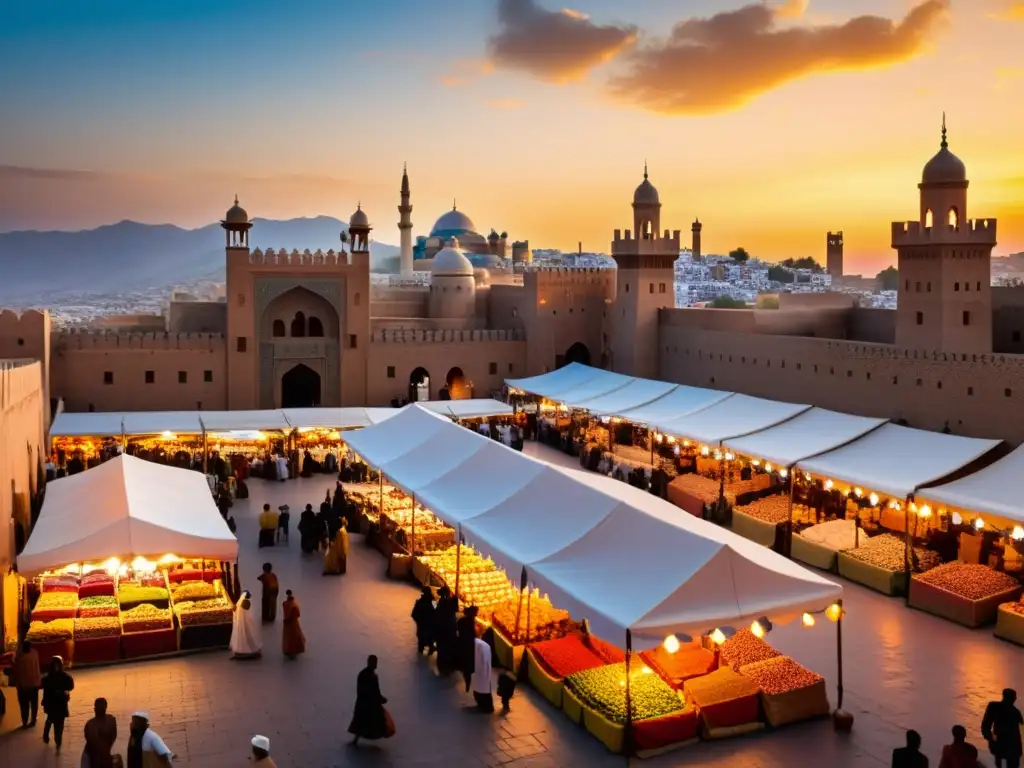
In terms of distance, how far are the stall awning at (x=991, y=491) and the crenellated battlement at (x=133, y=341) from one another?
20998 millimetres

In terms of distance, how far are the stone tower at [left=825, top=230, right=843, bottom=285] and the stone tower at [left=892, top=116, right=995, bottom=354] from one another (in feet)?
95.3

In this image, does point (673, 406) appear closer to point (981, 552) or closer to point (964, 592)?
point (981, 552)

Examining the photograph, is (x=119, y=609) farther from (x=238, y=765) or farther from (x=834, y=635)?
(x=834, y=635)

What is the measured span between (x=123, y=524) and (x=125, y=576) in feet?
4.78

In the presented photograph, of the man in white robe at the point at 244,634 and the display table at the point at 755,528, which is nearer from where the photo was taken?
the man in white robe at the point at 244,634

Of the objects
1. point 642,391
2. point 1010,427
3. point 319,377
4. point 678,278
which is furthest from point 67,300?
point 1010,427

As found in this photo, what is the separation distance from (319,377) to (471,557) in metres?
18.1

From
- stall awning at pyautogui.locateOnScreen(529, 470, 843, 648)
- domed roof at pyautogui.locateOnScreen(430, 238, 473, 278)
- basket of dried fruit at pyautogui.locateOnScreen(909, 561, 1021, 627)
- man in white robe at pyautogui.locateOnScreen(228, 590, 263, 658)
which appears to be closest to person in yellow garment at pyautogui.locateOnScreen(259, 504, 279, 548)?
man in white robe at pyautogui.locateOnScreen(228, 590, 263, 658)

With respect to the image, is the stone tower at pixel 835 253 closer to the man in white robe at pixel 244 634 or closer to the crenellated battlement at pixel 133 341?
the crenellated battlement at pixel 133 341

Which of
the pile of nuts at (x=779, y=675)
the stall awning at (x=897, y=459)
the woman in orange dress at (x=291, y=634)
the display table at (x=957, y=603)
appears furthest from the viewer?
the stall awning at (x=897, y=459)

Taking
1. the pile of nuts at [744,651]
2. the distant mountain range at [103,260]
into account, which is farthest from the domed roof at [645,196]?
the distant mountain range at [103,260]

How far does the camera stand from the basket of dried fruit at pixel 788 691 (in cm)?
923

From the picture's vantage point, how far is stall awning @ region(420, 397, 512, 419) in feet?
80.7

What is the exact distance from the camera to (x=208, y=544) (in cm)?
1160
